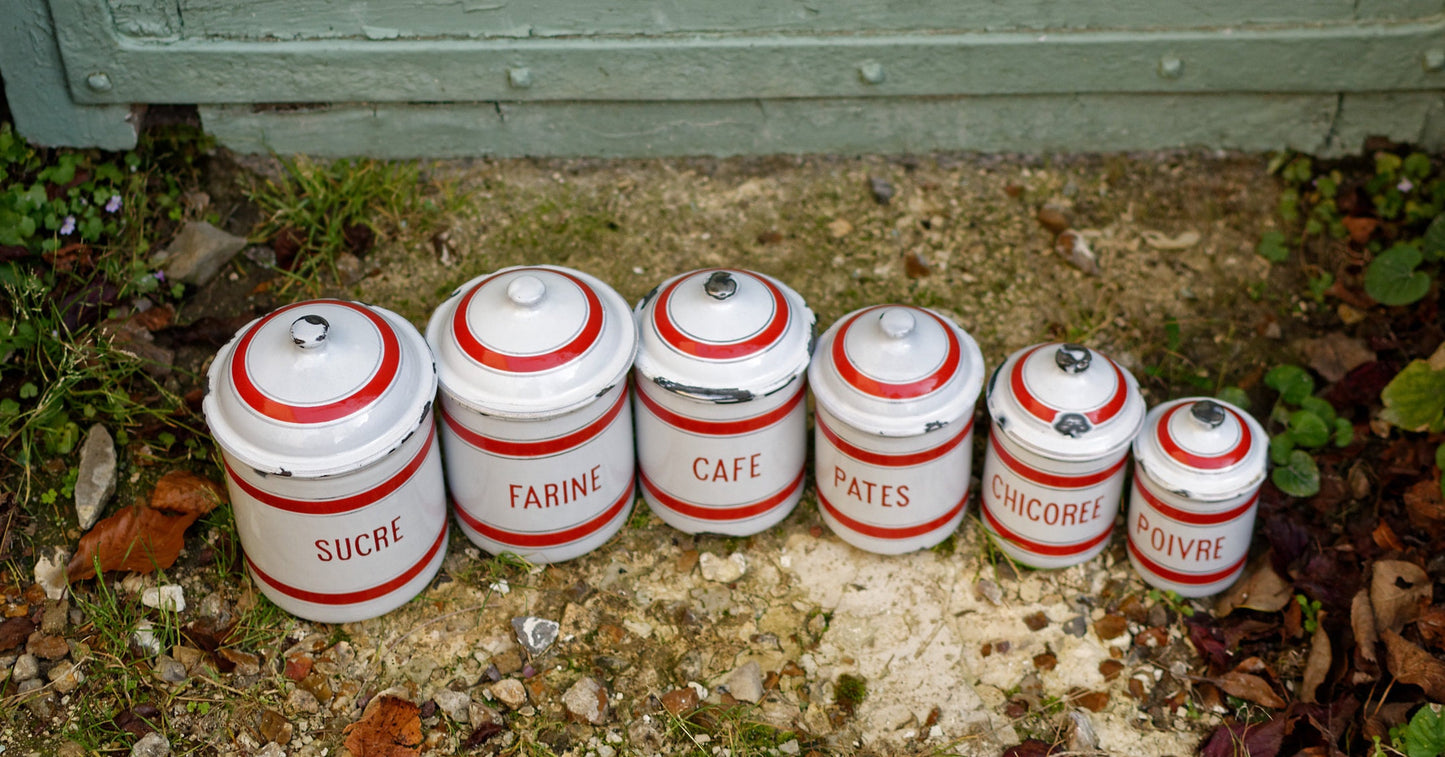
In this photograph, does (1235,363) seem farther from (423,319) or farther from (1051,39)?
(423,319)

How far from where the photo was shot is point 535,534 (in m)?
3.39

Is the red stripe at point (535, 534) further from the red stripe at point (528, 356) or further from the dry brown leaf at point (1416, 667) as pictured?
the dry brown leaf at point (1416, 667)

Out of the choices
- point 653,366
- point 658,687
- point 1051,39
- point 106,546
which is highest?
point 1051,39

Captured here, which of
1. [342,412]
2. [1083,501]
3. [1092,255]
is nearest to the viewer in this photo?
[342,412]

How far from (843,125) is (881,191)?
0.81 feet

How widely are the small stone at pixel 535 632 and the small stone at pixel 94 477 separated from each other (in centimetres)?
113

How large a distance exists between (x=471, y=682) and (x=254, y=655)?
21.3 inches

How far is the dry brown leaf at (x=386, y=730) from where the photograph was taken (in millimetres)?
3070

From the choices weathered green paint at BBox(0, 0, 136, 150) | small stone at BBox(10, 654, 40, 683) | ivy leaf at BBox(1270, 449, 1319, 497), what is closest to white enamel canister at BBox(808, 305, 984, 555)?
ivy leaf at BBox(1270, 449, 1319, 497)

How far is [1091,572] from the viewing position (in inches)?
140

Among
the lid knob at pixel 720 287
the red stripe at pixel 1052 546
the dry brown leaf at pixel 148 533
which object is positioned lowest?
the red stripe at pixel 1052 546

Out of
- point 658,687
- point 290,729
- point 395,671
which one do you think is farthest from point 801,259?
point 290,729

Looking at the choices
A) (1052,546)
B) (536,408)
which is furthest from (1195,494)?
(536,408)

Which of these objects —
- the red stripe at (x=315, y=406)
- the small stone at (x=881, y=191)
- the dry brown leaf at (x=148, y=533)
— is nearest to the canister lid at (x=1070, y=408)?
the small stone at (x=881, y=191)
